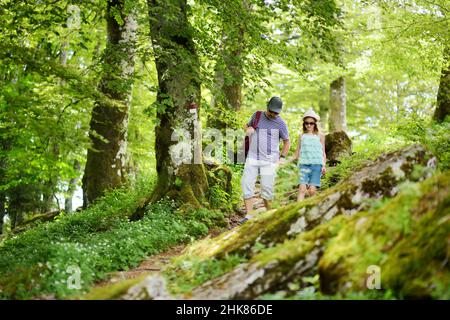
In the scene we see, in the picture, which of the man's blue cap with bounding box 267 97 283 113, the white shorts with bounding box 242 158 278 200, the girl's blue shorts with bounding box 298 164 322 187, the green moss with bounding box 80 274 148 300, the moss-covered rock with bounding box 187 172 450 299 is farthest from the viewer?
the white shorts with bounding box 242 158 278 200

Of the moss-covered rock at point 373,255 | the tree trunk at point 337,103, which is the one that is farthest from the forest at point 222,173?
the tree trunk at point 337,103

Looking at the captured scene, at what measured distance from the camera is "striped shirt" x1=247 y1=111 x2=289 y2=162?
30.5 ft

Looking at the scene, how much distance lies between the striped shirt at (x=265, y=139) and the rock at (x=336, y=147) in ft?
23.1

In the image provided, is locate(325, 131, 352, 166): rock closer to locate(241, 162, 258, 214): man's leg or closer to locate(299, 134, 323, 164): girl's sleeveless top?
locate(299, 134, 323, 164): girl's sleeveless top

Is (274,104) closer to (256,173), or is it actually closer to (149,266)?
(256,173)

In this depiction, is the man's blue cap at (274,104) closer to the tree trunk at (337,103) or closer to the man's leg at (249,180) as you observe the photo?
the man's leg at (249,180)

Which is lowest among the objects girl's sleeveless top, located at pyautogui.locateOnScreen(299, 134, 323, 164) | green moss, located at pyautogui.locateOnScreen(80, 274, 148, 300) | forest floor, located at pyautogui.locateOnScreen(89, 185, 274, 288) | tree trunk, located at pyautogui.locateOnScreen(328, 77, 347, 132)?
forest floor, located at pyautogui.locateOnScreen(89, 185, 274, 288)

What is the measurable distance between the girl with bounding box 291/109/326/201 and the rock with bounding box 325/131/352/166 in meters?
6.91

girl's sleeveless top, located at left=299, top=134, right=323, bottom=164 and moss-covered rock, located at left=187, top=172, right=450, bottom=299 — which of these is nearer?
moss-covered rock, located at left=187, top=172, right=450, bottom=299

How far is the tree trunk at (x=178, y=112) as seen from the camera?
11.3 m

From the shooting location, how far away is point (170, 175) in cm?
1178

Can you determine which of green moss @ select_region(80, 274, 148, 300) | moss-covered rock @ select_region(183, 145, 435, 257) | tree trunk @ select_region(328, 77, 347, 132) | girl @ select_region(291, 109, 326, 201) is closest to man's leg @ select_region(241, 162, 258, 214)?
girl @ select_region(291, 109, 326, 201)
